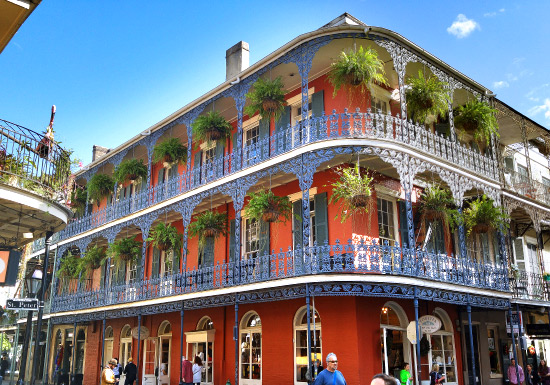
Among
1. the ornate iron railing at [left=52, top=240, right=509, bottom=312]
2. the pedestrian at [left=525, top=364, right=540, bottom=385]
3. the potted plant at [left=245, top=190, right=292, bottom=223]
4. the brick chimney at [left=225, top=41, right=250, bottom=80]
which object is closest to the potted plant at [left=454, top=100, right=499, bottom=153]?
the ornate iron railing at [left=52, top=240, right=509, bottom=312]

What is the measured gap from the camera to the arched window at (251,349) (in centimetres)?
1458

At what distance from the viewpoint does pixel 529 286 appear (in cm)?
1567

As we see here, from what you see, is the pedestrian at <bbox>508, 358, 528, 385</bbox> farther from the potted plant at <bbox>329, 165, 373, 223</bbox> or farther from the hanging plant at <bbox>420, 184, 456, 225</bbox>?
the potted plant at <bbox>329, 165, 373, 223</bbox>

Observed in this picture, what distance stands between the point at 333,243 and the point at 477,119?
18.3 feet

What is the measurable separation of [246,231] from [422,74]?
6.73 meters

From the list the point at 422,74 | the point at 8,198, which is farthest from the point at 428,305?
the point at 8,198

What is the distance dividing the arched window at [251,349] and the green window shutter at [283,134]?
4.90m

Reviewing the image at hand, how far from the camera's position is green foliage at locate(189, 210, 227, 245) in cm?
1499

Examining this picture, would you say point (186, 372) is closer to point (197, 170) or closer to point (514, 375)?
point (197, 170)

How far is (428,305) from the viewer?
14328 millimetres

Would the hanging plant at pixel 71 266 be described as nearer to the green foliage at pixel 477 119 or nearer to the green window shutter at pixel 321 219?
the green window shutter at pixel 321 219

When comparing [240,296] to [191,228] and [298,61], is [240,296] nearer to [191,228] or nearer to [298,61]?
[191,228]

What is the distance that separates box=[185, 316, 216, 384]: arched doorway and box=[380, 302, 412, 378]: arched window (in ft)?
18.1

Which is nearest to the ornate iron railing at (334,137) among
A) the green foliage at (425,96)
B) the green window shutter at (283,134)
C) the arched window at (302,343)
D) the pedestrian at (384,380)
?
the green window shutter at (283,134)
